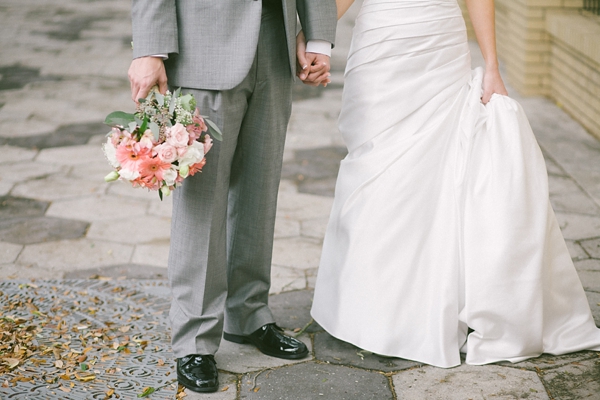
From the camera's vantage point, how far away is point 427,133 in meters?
2.63

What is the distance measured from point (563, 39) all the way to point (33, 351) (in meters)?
4.97

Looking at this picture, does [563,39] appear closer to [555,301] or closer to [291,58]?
[555,301]

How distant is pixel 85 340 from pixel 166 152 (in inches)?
42.2

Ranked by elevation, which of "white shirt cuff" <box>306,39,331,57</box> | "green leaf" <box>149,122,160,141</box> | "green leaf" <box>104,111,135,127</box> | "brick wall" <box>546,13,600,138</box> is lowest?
"brick wall" <box>546,13,600,138</box>

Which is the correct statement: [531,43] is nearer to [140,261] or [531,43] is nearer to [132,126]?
[140,261]

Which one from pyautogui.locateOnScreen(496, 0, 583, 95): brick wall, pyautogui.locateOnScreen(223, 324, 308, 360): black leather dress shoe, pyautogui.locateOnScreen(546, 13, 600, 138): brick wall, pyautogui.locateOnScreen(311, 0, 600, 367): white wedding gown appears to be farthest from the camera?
pyautogui.locateOnScreen(496, 0, 583, 95): brick wall

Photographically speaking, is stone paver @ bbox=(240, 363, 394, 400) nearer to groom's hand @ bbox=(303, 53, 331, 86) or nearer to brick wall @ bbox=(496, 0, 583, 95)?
groom's hand @ bbox=(303, 53, 331, 86)

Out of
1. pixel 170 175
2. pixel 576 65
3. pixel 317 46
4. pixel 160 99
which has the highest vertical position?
pixel 317 46

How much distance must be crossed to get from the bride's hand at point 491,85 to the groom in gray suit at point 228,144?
2.18ft

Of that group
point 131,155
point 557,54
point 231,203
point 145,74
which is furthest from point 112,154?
point 557,54

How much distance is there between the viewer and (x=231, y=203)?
8.76 feet

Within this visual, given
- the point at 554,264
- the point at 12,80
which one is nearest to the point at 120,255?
the point at 554,264

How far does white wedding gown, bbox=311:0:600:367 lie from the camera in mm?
2572

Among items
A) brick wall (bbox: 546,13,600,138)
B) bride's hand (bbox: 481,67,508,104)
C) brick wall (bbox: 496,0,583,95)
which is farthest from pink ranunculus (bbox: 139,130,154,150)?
brick wall (bbox: 496,0,583,95)
